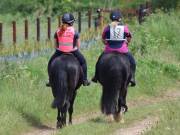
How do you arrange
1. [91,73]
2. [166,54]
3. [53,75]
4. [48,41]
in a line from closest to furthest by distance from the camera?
[53,75]
[91,73]
[48,41]
[166,54]

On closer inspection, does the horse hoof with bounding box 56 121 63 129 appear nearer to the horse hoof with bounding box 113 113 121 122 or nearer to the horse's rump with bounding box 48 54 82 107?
the horse's rump with bounding box 48 54 82 107

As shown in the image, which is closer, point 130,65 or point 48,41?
point 130,65

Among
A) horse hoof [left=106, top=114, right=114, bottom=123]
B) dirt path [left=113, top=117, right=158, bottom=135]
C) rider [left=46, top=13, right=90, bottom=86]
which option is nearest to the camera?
dirt path [left=113, top=117, right=158, bottom=135]

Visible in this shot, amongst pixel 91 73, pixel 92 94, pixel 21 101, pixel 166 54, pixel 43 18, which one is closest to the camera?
pixel 21 101

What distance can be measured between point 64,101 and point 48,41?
6.35 m

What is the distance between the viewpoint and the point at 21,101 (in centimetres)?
1345

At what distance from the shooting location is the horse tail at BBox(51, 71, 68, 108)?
12.1 meters

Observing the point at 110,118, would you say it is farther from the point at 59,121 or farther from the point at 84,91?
the point at 84,91

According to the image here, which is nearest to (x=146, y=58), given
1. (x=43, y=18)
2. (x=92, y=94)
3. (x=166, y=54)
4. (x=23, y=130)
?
(x=166, y=54)

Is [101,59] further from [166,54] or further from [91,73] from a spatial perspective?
[166,54]

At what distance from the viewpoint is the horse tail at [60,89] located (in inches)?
478

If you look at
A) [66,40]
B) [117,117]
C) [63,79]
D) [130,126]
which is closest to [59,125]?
[63,79]

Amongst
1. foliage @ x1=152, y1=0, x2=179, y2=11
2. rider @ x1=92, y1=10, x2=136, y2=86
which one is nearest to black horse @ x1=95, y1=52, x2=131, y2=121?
rider @ x1=92, y1=10, x2=136, y2=86

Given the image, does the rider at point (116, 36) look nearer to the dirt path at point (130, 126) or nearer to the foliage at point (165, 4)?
the dirt path at point (130, 126)
